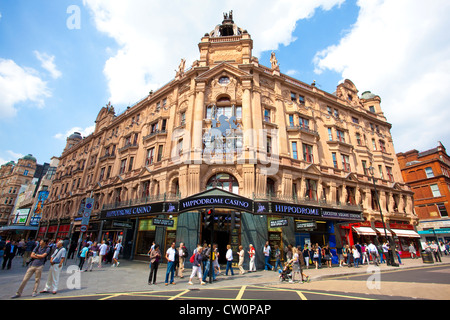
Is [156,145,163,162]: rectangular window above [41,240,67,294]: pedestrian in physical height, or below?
above

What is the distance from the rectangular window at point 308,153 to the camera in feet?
72.5

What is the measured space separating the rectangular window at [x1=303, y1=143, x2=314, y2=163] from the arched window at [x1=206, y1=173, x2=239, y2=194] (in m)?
8.59

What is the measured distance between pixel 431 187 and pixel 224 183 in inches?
1495

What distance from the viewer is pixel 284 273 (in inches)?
425

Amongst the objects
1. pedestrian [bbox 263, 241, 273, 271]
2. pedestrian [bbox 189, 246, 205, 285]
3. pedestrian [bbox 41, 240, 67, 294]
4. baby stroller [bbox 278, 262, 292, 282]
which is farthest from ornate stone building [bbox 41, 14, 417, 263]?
pedestrian [bbox 41, 240, 67, 294]

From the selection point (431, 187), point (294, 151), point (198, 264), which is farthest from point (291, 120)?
point (431, 187)

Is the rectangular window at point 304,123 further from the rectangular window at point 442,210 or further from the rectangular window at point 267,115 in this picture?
the rectangular window at point 442,210

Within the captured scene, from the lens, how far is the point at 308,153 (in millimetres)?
22516

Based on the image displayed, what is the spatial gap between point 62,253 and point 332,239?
20349 mm

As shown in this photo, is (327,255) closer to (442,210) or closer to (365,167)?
(365,167)

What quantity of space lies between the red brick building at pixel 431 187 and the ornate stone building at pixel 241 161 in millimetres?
8015

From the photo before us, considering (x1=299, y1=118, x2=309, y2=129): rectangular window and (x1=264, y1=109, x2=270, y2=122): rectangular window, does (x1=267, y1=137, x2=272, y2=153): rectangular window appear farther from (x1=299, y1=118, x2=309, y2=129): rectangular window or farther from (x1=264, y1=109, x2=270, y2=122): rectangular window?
(x1=299, y1=118, x2=309, y2=129): rectangular window

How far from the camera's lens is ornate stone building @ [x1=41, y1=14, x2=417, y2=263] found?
1698 centimetres
